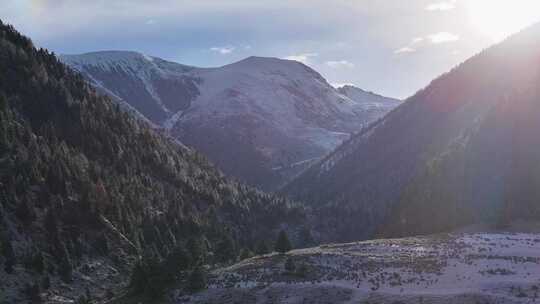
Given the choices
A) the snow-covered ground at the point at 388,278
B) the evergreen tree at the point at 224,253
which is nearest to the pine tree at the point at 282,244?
the snow-covered ground at the point at 388,278

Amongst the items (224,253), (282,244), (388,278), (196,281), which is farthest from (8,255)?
(388,278)

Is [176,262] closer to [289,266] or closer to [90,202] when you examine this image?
[289,266]

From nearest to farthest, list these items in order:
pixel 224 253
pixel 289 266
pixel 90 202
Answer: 1. pixel 289 266
2. pixel 224 253
3. pixel 90 202

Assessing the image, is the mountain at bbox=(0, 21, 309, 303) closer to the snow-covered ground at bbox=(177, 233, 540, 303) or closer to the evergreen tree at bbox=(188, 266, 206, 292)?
the evergreen tree at bbox=(188, 266, 206, 292)

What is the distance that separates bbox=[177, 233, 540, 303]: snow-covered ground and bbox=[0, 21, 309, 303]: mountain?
33.9 feet

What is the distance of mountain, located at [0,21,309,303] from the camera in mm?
86019

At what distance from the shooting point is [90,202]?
114 metres

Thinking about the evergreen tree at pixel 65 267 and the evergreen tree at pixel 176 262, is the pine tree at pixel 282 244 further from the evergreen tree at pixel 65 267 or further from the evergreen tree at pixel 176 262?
the evergreen tree at pixel 65 267

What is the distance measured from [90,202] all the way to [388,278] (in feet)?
219

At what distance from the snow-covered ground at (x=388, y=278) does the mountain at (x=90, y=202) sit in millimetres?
10329

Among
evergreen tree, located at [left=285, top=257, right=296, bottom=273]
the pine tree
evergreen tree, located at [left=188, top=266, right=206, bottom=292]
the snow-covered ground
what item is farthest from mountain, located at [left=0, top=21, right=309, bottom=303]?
evergreen tree, located at [left=285, top=257, right=296, bottom=273]

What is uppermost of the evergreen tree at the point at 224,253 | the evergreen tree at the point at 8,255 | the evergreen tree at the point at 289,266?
the evergreen tree at the point at 289,266

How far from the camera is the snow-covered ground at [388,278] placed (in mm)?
59250

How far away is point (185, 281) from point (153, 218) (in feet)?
198
